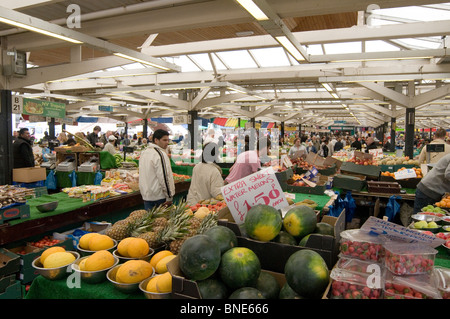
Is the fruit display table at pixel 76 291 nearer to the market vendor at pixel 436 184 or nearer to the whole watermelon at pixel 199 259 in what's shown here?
the whole watermelon at pixel 199 259

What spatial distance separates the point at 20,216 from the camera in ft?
13.3

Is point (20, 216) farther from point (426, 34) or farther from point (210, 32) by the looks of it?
point (426, 34)

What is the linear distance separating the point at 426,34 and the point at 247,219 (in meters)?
5.34

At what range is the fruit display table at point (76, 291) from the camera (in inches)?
70.9

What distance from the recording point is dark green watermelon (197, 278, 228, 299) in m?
1.44

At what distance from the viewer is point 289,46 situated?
17.2 ft

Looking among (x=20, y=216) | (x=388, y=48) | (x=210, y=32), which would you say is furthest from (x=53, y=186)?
(x=388, y=48)

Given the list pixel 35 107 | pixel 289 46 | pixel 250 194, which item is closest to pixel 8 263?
pixel 250 194

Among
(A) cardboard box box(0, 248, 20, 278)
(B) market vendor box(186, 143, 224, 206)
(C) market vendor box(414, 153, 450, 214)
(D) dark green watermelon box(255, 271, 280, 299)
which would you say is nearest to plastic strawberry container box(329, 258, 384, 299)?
(D) dark green watermelon box(255, 271, 280, 299)

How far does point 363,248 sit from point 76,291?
1.67 metres

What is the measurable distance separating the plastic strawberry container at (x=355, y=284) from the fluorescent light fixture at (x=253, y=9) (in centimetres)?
282

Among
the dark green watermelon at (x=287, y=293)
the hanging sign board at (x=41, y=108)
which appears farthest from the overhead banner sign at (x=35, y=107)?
the dark green watermelon at (x=287, y=293)

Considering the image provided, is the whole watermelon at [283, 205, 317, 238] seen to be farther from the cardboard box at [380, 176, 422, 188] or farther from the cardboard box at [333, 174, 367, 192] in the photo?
the cardboard box at [380, 176, 422, 188]

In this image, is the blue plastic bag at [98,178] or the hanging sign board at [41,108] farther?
the hanging sign board at [41,108]
